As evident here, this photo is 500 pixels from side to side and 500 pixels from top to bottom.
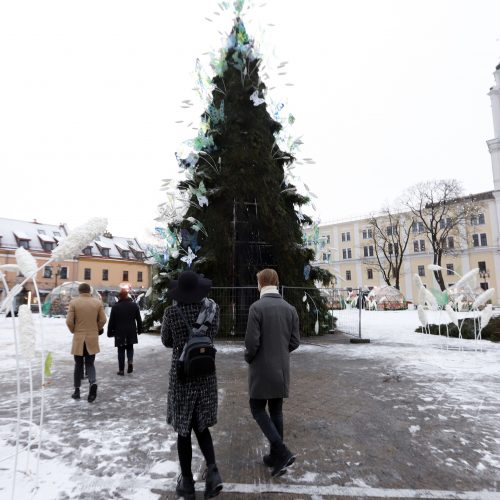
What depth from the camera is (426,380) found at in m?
6.66

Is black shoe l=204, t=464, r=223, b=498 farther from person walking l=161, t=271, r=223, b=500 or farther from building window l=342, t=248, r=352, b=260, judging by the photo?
building window l=342, t=248, r=352, b=260

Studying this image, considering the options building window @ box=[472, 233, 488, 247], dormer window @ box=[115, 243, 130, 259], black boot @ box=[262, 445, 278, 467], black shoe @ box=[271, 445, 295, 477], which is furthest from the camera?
dormer window @ box=[115, 243, 130, 259]

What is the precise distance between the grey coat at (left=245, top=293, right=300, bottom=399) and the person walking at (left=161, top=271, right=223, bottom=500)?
49 centimetres

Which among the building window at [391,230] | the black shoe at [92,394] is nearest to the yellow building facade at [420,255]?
the building window at [391,230]

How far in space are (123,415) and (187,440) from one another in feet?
7.51

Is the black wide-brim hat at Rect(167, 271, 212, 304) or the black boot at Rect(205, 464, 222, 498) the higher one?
the black wide-brim hat at Rect(167, 271, 212, 304)

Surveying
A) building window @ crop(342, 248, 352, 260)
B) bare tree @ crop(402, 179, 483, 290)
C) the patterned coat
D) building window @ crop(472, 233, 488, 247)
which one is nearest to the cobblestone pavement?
the patterned coat

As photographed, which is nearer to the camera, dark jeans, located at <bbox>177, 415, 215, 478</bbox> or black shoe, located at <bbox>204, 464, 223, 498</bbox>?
black shoe, located at <bbox>204, 464, 223, 498</bbox>

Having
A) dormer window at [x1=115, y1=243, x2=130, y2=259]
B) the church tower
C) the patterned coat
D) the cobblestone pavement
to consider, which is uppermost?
the church tower

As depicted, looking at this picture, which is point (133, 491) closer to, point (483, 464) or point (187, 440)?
point (187, 440)

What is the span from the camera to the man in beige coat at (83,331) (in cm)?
564

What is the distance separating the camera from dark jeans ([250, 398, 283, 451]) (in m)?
3.29

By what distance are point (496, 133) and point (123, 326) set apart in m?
49.9

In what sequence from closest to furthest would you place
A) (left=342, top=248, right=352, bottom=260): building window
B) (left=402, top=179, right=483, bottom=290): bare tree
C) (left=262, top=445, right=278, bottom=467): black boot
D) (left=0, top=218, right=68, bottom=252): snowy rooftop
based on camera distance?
(left=262, top=445, right=278, bottom=467): black boot → (left=402, top=179, right=483, bottom=290): bare tree → (left=0, top=218, right=68, bottom=252): snowy rooftop → (left=342, top=248, right=352, bottom=260): building window
